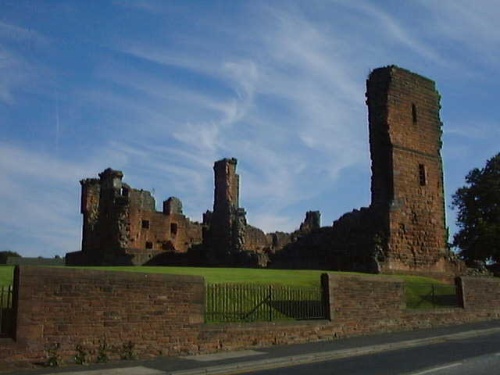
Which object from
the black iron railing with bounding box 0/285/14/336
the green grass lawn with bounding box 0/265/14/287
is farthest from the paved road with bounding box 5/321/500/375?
the green grass lawn with bounding box 0/265/14/287

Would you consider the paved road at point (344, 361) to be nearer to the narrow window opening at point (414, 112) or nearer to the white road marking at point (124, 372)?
the white road marking at point (124, 372)

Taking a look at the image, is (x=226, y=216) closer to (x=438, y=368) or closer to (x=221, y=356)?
(x=221, y=356)

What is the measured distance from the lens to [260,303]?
17.2 meters

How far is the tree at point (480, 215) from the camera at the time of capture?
166ft

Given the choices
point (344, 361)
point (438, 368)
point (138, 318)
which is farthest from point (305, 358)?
point (138, 318)

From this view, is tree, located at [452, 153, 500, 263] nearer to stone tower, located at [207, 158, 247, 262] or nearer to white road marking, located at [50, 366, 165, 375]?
stone tower, located at [207, 158, 247, 262]

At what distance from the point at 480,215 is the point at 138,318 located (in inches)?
1794

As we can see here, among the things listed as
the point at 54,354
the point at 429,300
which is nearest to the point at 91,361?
the point at 54,354

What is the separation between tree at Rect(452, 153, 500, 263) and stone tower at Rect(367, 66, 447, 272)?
51.1 feet

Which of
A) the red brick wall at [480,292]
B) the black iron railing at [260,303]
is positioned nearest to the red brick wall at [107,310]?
the black iron railing at [260,303]

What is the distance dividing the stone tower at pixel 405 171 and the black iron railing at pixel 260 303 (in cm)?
1475

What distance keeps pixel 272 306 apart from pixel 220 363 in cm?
444

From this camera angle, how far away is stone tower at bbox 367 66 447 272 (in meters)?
34.1

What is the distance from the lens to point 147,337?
14.2 meters
